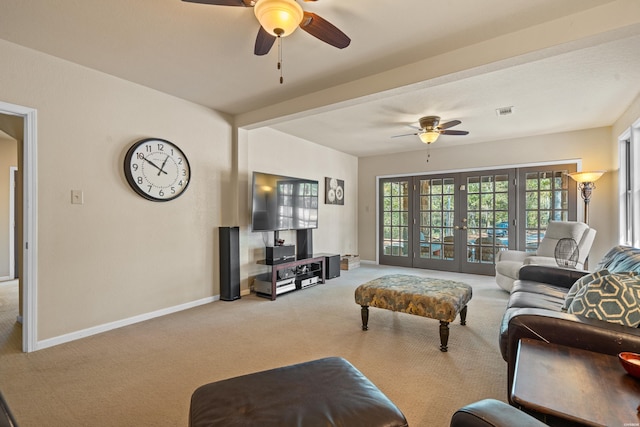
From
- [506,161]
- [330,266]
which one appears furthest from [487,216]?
[330,266]

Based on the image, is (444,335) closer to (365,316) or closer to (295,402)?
(365,316)

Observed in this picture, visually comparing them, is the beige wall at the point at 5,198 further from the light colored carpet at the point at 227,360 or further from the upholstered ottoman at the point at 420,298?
the upholstered ottoman at the point at 420,298

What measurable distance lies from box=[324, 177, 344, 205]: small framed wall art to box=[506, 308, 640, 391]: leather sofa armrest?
4.69 meters

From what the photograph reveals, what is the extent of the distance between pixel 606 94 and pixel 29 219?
588 cm

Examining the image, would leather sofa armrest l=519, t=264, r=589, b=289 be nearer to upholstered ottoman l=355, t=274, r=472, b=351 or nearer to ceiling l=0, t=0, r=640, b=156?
upholstered ottoman l=355, t=274, r=472, b=351

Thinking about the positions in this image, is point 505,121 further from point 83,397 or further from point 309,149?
point 83,397

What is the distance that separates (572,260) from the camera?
3984 millimetres

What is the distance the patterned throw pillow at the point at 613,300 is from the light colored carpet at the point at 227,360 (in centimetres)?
76

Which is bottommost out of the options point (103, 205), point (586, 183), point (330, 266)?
point (330, 266)

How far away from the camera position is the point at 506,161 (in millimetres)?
5488

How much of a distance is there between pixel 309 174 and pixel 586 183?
4.33m

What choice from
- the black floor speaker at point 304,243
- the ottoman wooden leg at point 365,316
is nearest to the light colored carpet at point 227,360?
the ottoman wooden leg at point 365,316

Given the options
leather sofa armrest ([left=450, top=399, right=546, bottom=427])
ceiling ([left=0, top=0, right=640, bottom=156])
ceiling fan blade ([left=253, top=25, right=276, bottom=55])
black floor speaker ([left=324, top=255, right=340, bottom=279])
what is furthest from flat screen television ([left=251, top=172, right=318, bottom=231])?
leather sofa armrest ([left=450, top=399, right=546, bottom=427])

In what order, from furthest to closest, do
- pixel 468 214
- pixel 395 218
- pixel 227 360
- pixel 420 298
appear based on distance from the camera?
pixel 395 218, pixel 468 214, pixel 420 298, pixel 227 360
